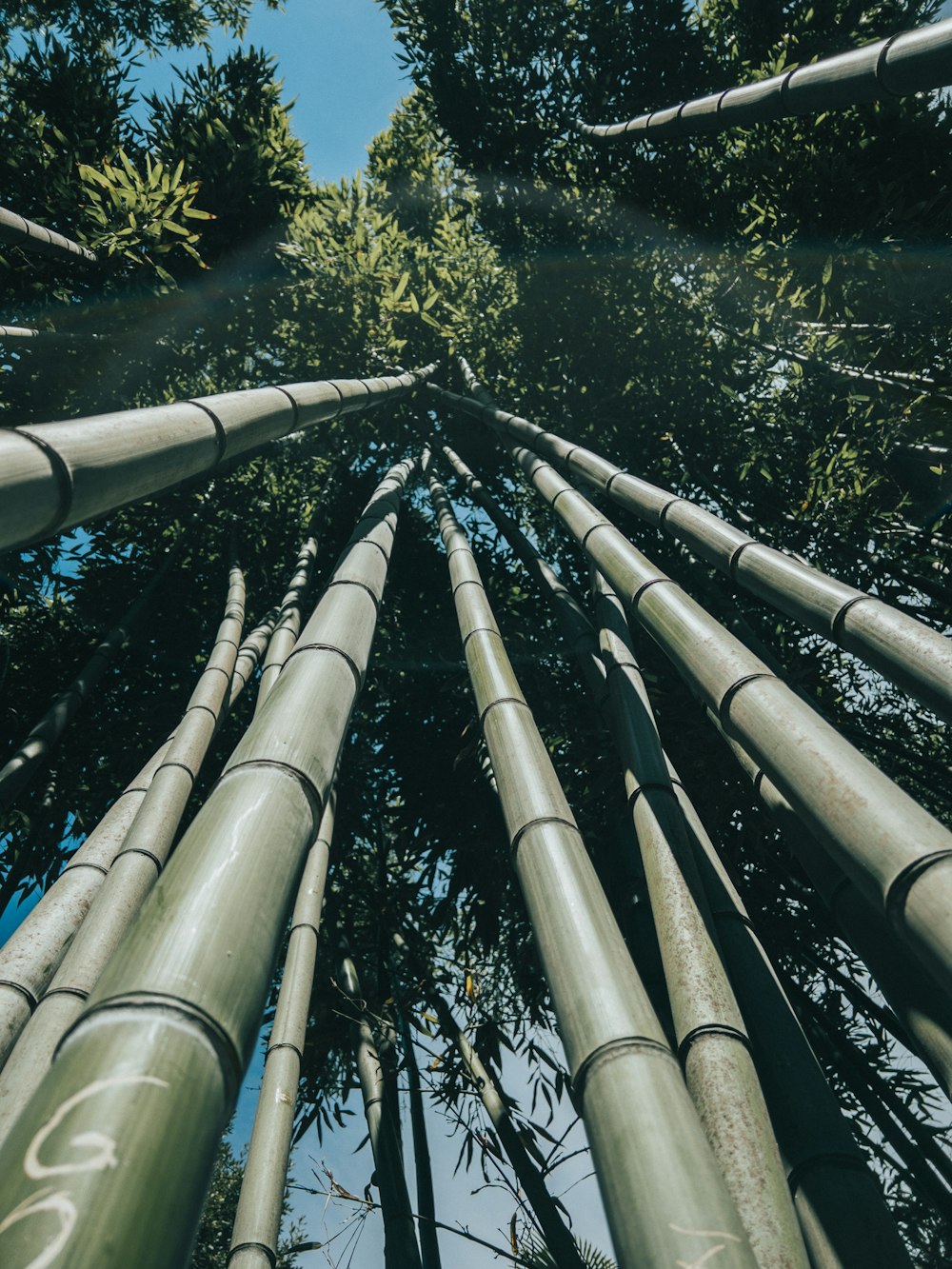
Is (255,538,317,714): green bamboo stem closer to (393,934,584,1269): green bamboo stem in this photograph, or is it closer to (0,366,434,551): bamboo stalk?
(0,366,434,551): bamboo stalk

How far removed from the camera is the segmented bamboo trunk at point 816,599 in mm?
2062

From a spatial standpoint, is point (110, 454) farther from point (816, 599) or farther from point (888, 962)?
point (888, 962)

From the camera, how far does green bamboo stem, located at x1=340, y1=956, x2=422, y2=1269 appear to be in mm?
3998

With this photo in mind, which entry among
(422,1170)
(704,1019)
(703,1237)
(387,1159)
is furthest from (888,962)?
(422,1170)

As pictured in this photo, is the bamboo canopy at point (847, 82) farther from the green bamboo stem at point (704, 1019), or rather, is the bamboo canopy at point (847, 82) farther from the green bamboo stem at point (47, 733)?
the green bamboo stem at point (47, 733)

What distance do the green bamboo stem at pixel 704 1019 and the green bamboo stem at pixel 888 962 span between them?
47 cm

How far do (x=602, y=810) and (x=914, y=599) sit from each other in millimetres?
3554

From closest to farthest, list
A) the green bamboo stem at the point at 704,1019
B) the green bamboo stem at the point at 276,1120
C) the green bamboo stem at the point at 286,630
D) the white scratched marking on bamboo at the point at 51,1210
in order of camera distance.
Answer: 1. the white scratched marking on bamboo at the point at 51,1210
2. the green bamboo stem at the point at 704,1019
3. the green bamboo stem at the point at 276,1120
4. the green bamboo stem at the point at 286,630

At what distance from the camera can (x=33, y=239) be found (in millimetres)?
5059

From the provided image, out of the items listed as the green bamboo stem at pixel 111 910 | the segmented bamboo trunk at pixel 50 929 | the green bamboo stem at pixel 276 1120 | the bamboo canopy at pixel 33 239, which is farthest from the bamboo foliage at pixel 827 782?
the bamboo canopy at pixel 33 239

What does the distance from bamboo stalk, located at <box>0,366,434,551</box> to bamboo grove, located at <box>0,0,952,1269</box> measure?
0.02 metres

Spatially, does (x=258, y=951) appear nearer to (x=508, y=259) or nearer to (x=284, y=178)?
(x=284, y=178)

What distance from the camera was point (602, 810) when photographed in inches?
231

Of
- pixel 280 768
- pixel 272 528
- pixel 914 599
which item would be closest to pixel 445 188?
pixel 272 528
